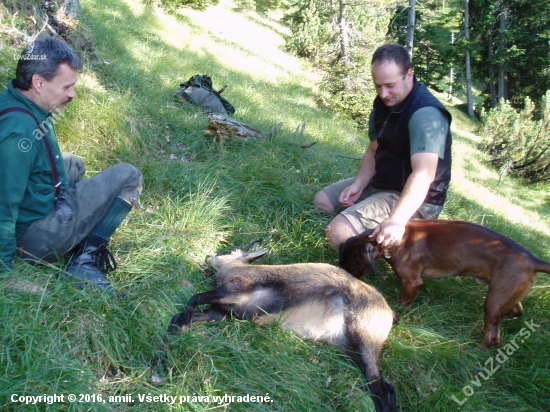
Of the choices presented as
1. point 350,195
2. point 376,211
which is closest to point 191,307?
point 376,211

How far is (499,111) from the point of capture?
17359 millimetres

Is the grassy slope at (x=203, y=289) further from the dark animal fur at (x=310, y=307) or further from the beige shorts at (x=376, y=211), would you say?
the beige shorts at (x=376, y=211)

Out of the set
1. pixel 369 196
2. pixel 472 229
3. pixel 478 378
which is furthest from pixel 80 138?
pixel 478 378

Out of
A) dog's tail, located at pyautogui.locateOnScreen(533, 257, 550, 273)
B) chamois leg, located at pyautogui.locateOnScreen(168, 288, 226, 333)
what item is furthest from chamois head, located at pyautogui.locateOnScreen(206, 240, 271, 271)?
dog's tail, located at pyautogui.locateOnScreen(533, 257, 550, 273)

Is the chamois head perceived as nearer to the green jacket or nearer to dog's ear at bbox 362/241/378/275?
dog's ear at bbox 362/241/378/275

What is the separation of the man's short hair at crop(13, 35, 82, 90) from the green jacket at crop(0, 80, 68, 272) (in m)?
0.11

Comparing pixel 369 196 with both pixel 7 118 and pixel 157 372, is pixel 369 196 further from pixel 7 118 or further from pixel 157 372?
pixel 7 118

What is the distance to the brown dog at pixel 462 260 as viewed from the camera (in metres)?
3.38

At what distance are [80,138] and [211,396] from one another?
3.57 m

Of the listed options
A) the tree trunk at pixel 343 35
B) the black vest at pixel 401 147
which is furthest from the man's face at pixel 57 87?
the tree trunk at pixel 343 35

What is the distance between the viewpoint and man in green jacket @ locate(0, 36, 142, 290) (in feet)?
9.22

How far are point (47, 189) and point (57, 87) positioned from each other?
0.77 m

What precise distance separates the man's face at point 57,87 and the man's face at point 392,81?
260cm

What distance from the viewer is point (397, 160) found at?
4.22m
